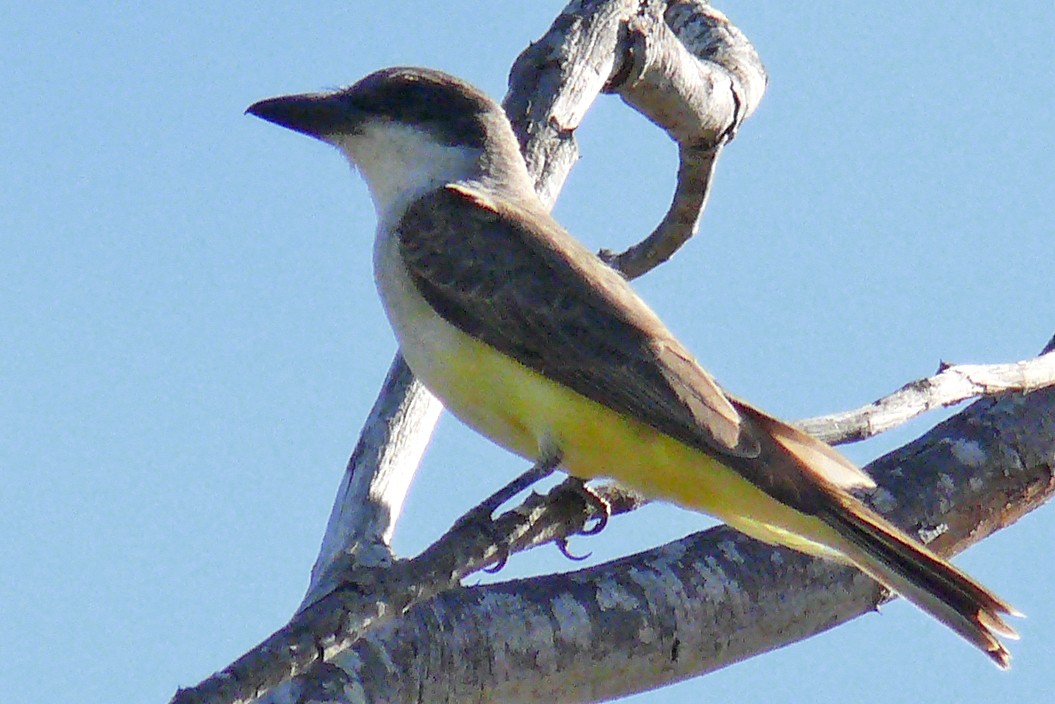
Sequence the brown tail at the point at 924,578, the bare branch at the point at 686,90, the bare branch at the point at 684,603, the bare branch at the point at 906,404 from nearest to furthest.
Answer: the brown tail at the point at 924,578, the bare branch at the point at 684,603, the bare branch at the point at 906,404, the bare branch at the point at 686,90

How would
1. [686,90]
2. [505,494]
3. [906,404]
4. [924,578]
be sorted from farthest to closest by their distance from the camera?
[686,90] → [906,404] → [505,494] → [924,578]

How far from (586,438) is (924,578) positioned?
46.7 inches

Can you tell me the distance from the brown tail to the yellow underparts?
1.02 ft

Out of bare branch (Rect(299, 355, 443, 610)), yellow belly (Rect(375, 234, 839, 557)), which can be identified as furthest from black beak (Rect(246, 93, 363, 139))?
yellow belly (Rect(375, 234, 839, 557))

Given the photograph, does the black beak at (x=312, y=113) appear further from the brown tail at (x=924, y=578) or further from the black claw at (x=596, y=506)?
the brown tail at (x=924, y=578)

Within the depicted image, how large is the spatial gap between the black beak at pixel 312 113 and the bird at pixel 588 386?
0.04 feet

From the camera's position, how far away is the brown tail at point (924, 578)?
4688 millimetres

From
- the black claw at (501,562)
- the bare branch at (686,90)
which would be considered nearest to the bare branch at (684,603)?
the black claw at (501,562)

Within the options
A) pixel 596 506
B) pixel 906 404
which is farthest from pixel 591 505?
pixel 906 404

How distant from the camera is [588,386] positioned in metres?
5.41

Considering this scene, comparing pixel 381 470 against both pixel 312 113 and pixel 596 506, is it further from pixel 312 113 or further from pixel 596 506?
pixel 312 113

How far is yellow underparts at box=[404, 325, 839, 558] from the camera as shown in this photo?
17.4ft

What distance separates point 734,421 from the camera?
5.30m

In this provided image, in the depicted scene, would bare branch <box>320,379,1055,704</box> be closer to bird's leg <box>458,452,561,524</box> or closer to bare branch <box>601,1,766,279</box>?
bird's leg <box>458,452,561,524</box>
